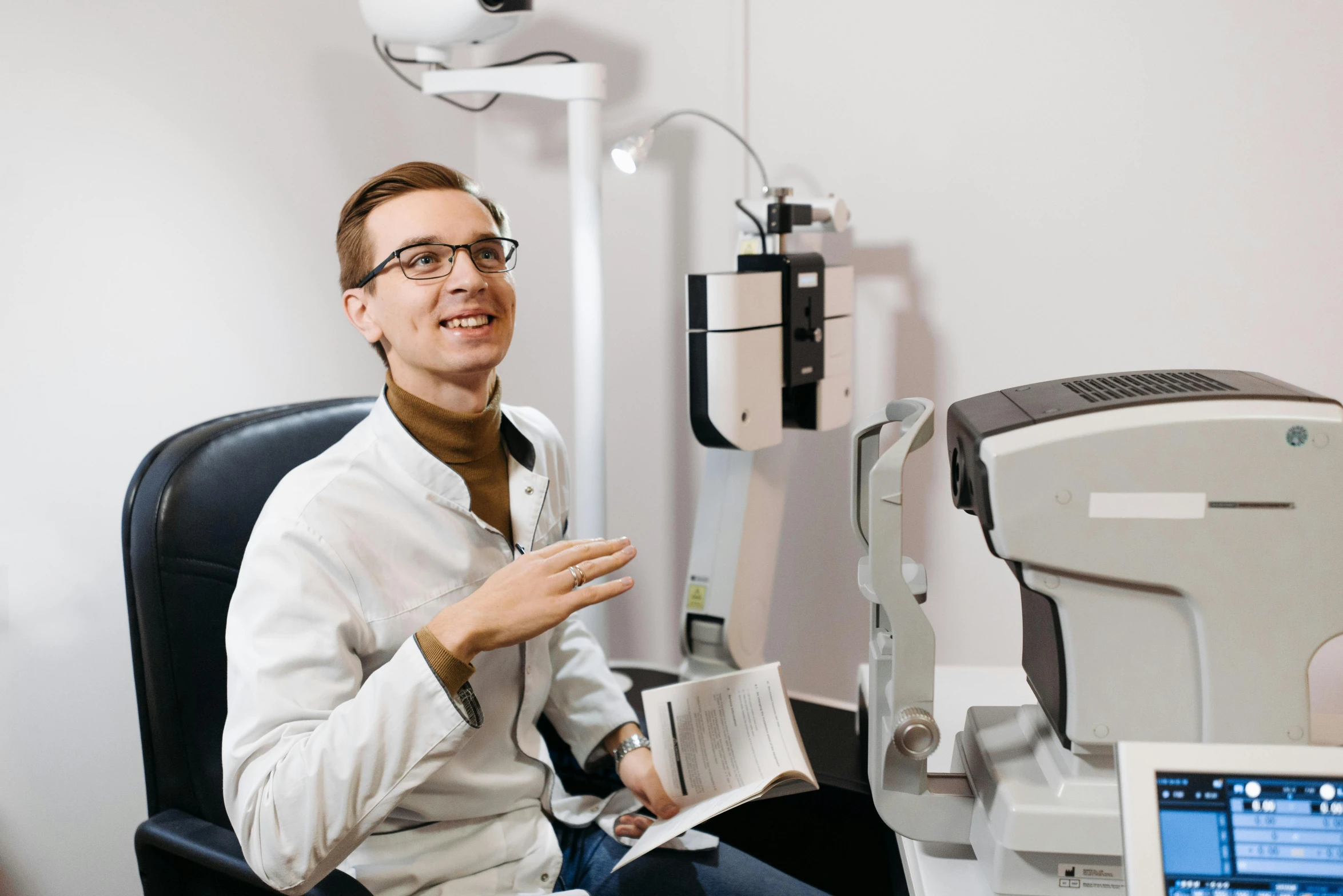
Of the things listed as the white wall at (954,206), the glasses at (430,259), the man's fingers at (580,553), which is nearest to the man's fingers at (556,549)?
the man's fingers at (580,553)

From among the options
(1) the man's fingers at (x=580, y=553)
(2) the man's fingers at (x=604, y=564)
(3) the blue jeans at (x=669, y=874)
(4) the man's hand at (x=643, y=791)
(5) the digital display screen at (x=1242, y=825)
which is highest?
(1) the man's fingers at (x=580, y=553)

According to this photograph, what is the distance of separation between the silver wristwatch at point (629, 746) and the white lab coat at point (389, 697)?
0.08 feet

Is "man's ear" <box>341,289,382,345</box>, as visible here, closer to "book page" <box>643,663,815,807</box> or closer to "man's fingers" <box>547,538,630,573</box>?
"man's fingers" <box>547,538,630,573</box>

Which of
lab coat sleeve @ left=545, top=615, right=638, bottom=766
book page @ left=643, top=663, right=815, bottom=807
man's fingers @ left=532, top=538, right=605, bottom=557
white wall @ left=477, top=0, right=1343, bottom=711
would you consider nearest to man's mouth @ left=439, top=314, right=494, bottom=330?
man's fingers @ left=532, top=538, right=605, bottom=557

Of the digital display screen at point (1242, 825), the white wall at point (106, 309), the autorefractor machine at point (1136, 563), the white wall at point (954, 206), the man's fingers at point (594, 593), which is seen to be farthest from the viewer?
the white wall at point (954, 206)

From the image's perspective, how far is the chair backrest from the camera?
1.11 meters

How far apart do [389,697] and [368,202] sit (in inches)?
23.9

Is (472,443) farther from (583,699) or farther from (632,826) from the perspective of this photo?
(632,826)

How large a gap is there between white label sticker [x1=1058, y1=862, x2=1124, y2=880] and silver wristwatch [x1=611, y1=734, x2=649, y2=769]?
0.62m

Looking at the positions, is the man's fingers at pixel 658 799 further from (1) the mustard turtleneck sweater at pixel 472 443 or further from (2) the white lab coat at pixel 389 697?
(1) the mustard turtleneck sweater at pixel 472 443

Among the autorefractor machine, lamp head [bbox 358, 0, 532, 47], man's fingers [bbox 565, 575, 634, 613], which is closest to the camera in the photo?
the autorefractor machine

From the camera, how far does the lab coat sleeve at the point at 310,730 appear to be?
0.93 metres

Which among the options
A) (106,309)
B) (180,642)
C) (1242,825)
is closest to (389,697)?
(180,642)

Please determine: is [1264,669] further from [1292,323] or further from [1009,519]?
[1292,323]
